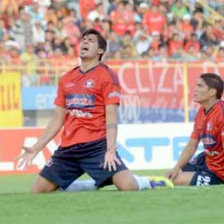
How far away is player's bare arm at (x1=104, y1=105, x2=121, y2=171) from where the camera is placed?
10047mm

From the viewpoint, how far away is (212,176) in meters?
11.3

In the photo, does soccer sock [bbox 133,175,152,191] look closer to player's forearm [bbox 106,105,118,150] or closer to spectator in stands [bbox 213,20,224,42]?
player's forearm [bbox 106,105,118,150]

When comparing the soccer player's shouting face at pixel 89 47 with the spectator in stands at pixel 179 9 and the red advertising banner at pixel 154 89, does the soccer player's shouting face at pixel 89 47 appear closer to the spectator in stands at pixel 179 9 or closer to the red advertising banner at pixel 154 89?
the red advertising banner at pixel 154 89

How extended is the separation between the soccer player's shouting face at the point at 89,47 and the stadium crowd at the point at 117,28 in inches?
413

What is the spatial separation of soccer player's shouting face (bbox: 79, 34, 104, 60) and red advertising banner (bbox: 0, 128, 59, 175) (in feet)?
25.6

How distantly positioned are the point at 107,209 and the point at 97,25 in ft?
50.9

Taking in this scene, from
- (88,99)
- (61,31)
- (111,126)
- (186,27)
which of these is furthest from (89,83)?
(186,27)

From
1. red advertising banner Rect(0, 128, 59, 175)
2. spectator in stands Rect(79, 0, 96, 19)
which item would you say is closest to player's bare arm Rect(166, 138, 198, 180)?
red advertising banner Rect(0, 128, 59, 175)

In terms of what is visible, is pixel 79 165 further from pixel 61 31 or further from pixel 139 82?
pixel 61 31

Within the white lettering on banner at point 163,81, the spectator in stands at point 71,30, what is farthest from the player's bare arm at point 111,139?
the spectator in stands at point 71,30

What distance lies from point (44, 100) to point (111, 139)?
8858 mm

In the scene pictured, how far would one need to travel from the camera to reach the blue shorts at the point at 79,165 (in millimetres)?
10344

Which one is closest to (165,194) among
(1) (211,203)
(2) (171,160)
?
(1) (211,203)

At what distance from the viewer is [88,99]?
10.4 m
